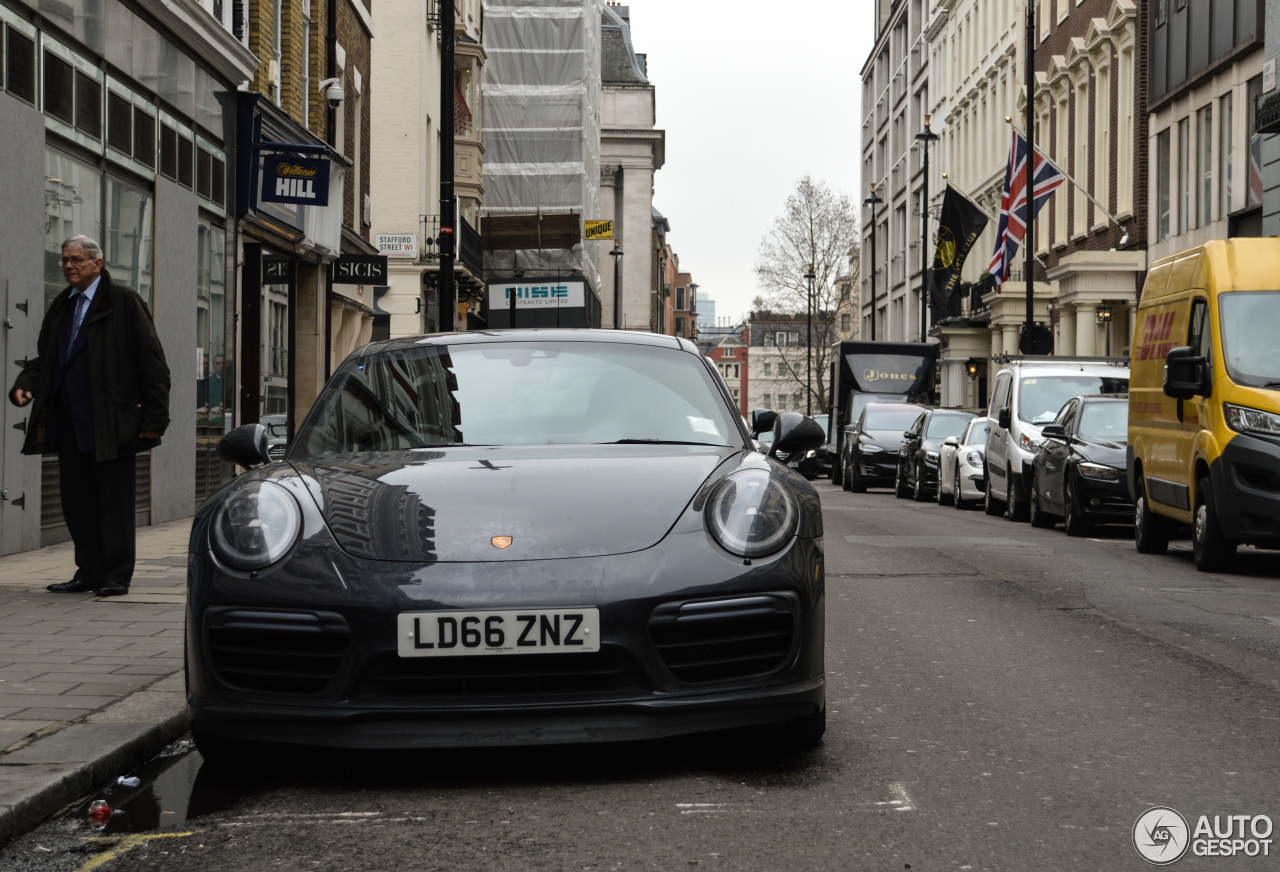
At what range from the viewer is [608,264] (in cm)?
9519

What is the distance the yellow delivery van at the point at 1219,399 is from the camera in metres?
11.6

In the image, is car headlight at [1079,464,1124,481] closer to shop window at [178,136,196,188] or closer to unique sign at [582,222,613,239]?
shop window at [178,136,196,188]

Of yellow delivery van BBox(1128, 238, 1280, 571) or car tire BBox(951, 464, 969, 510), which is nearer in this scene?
yellow delivery van BBox(1128, 238, 1280, 571)

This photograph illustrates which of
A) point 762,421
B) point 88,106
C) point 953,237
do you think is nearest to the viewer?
point 762,421

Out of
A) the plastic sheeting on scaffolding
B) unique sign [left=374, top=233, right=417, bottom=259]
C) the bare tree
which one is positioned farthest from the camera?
the bare tree

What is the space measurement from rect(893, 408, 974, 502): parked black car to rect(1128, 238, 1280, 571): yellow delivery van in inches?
496

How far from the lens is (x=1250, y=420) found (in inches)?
458

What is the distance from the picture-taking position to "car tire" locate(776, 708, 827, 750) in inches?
201

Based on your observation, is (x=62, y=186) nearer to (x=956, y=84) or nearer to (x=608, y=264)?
(x=956, y=84)

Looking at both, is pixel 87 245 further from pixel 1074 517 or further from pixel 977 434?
pixel 977 434

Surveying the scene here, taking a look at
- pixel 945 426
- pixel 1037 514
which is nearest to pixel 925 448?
pixel 945 426

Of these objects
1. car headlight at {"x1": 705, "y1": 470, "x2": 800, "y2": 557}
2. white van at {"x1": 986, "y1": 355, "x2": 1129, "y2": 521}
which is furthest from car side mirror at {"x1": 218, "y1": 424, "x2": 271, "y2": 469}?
white van at {"x1": 986, "y1": 355, "x2": 1129, "y2": 521}

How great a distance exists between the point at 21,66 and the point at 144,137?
10.8 ft

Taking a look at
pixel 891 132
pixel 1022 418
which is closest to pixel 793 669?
pixel 1022 418
